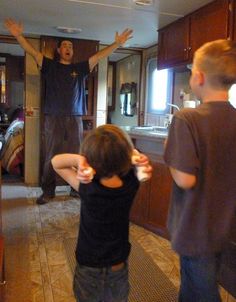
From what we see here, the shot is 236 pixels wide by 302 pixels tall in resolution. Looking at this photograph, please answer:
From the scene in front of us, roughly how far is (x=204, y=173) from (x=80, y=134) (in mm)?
2833

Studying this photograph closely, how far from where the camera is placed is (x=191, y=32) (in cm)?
300

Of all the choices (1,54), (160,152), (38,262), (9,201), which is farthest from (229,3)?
(1,54)

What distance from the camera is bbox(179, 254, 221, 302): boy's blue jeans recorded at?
1188 millimetres

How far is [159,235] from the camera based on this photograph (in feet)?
9.05

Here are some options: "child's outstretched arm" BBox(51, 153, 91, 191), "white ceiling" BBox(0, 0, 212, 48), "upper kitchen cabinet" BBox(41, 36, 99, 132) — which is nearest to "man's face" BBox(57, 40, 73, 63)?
"white ceiling" BBox(0, 0, 212, 48)

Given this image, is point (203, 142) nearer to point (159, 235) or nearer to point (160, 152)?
point (160, 152)

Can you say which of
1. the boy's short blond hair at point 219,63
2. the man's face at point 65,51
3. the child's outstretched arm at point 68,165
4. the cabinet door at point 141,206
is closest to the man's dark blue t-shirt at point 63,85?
the man's face at point 65,51

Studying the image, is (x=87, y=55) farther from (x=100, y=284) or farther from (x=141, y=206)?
(x=100, y=284)

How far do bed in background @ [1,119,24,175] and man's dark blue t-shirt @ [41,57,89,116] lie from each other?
1.18 m

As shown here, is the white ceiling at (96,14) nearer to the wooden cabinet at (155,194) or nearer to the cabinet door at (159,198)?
the wooden cabinet at (155,194)

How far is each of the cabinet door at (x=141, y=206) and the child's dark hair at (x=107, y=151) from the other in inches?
69.6

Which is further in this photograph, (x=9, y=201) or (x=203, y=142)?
(x=9, y=201)

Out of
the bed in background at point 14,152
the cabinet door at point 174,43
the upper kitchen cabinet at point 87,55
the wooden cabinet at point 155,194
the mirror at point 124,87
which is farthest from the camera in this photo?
the mirror at point 124,87

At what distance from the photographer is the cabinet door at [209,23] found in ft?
8.39
